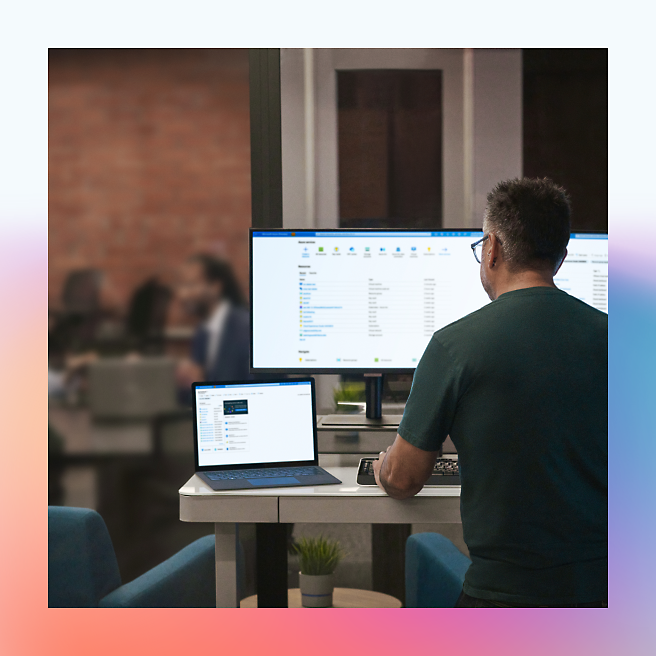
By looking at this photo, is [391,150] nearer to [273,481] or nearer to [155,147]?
[273,481]

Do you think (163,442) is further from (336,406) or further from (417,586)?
(417,586)

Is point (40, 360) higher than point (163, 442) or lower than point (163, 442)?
higher

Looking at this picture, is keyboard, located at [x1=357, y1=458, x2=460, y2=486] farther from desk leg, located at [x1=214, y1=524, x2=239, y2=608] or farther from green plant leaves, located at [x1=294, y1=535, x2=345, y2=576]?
green plant leaves, located at [x1=294, y1=535, x2=345, y2=576]

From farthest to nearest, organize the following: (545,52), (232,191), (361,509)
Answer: (232,191), (545,52), (361,509)

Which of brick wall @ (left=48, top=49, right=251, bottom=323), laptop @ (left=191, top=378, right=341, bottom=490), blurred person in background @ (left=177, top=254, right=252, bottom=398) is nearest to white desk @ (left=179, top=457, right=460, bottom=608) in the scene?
laptop @ (left=191, top=378, right=341, bottom=490)

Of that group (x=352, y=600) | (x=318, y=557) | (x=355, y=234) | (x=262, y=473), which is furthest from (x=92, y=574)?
(x=355, y=234)

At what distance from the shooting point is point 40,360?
979 mm

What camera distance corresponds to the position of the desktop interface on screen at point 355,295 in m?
1.74

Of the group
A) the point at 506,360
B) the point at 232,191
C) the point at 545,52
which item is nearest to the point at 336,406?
the point at 506,360

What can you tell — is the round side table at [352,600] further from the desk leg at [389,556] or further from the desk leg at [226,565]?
the desk leg at [226,565]

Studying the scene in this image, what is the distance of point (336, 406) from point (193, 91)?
2.56 meters

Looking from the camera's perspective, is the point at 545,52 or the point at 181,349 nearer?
the point at 545,52

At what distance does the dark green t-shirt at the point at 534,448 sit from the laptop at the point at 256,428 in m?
0.53

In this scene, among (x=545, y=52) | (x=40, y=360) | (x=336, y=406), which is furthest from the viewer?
(x=545, y=52)
